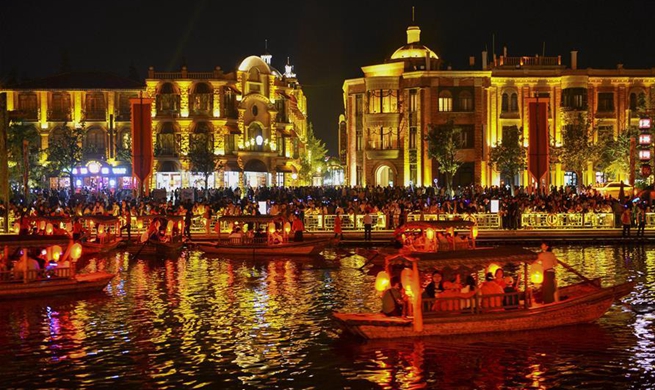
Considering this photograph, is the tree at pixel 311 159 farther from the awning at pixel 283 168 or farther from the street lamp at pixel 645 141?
the street lamp at pixel 645 141

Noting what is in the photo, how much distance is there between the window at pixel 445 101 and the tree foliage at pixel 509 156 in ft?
16.1

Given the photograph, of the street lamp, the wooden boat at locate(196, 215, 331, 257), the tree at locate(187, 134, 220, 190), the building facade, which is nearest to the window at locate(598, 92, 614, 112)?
the building facade

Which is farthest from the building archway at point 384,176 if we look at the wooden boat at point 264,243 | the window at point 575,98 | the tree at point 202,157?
the wooden boat at point 264,243

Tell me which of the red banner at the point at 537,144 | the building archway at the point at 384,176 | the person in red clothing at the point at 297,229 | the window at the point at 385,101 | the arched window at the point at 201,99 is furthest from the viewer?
the arched window at the point at 201,99

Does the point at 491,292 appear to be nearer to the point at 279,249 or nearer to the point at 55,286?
the point at 55,286

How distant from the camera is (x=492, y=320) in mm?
19781

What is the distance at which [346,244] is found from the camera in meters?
40.0

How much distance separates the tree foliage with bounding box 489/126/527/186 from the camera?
69812mm

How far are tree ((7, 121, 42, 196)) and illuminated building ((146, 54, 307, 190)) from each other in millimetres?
9900

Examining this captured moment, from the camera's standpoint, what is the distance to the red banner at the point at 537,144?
46.6 meters

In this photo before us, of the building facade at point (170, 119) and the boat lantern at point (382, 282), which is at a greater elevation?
the building facade at point (170, 119)

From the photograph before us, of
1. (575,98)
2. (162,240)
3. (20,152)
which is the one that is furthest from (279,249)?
(575,98)

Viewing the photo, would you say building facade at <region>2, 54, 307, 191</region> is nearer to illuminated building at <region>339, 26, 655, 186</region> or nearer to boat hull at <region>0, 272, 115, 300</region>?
illuminated building at <region>339, 26, 655, 186</region>

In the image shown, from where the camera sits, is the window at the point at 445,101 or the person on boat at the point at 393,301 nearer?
the person on boat at the point at 393,301
